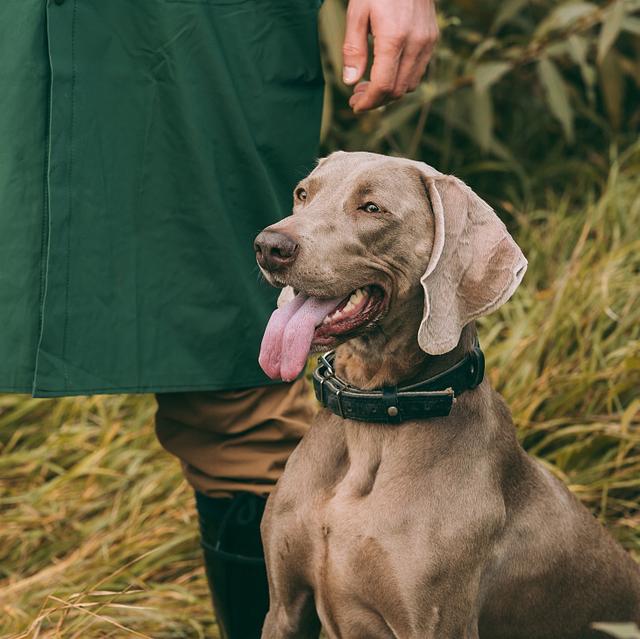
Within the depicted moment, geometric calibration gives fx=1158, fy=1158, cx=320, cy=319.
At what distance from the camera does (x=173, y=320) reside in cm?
243

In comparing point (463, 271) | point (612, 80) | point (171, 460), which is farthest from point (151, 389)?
point (612, 80)

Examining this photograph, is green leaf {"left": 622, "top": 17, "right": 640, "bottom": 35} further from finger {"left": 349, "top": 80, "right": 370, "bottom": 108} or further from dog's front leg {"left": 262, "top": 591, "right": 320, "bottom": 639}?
dog's front leg {"left": 262, "top": 591, "right": 320, "bottom": 639}

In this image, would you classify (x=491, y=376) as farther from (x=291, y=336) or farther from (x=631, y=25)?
(x=291, y=336)

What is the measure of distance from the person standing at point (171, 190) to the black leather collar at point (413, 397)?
1.25 ft

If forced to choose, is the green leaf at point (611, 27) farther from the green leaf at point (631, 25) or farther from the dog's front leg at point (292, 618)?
the dog's front leg at point (292, 618)

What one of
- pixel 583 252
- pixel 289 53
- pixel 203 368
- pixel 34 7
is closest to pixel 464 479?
pixel 203 368

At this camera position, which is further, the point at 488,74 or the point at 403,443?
the point at 488,74

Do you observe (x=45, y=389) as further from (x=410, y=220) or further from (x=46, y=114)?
(x=410, y=220)

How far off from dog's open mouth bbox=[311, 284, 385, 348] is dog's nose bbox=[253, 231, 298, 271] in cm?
14

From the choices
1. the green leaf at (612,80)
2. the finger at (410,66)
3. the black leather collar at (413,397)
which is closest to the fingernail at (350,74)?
the finger at (410,66)

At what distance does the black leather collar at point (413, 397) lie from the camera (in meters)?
2.12

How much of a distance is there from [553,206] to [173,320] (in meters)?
2.41

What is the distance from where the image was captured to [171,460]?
11.5 feet

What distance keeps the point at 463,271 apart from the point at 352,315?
217 mm
